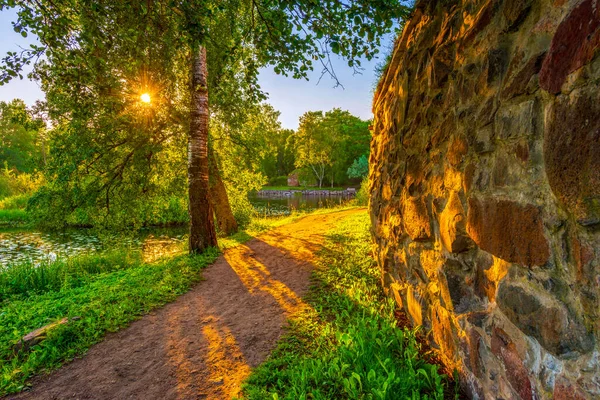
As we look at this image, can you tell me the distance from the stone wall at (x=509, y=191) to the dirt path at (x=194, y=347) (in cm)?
177

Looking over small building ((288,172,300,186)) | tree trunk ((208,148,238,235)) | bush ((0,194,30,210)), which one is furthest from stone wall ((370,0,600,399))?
small building ((288,172,300,186))

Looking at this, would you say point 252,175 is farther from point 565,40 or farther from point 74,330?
point 565,40

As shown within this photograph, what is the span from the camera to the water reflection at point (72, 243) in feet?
31.4

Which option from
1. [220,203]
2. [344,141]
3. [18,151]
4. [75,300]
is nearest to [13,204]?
[220,203]

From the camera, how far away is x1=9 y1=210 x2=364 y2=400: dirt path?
2.56 m

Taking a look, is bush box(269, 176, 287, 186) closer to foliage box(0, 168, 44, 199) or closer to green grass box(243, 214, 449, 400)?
foliage box(0, 168, 44, 199)

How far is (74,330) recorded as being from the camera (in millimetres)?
3447

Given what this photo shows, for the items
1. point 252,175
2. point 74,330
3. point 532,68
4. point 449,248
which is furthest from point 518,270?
point 252,175

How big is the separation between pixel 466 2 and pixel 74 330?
16.0 ft

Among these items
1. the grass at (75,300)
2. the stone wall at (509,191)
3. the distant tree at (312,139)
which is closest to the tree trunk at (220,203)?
the grass at (75,300)

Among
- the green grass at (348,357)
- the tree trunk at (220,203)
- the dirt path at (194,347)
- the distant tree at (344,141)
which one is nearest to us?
the green grass at (348,357)

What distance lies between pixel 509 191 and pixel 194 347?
3.16m

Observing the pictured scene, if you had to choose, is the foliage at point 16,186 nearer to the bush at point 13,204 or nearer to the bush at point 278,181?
the bush at point 13,204

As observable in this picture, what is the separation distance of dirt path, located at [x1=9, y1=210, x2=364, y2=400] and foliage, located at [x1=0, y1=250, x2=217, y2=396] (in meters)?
0.19
